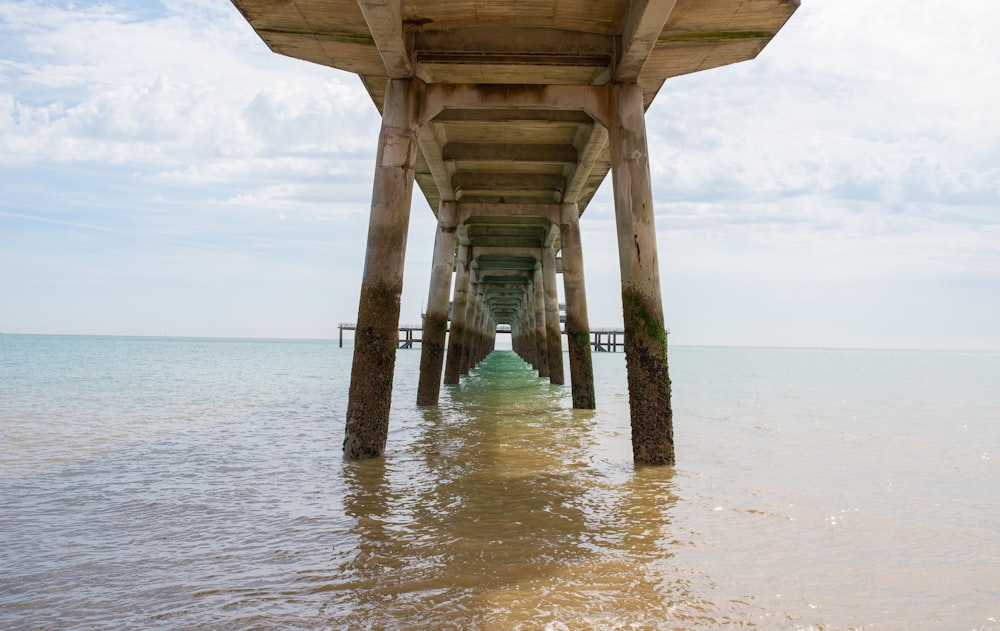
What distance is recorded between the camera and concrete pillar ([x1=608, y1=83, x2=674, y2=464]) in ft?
24.1

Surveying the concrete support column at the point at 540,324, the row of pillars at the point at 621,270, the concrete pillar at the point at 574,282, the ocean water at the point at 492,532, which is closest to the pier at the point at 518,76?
the row of pillars at the point at 621,270

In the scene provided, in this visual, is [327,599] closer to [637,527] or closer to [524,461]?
[637,527]

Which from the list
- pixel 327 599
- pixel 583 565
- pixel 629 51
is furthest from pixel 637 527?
pixel 629 51

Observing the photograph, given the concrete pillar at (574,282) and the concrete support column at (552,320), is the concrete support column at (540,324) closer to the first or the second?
the concrete support column at (552,320)

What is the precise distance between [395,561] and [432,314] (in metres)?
11.7

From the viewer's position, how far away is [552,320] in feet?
66.4

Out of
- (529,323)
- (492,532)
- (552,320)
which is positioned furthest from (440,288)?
(529,323)

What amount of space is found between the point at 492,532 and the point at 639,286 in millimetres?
3786

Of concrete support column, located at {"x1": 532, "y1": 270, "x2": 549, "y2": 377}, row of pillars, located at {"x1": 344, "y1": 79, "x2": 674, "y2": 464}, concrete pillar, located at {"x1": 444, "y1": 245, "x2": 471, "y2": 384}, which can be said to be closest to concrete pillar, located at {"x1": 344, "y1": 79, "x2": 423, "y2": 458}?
row of pillars, located at {"x1": 344, "y1": 79, "x2": 674, "y2": 464}

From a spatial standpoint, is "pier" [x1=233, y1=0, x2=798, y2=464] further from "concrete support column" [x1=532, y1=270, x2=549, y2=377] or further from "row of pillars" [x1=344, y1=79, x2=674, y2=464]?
"concrete support column" [x1=532, y1=270, x2=549, y2=377]

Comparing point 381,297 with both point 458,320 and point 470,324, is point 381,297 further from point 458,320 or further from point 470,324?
point 470,324

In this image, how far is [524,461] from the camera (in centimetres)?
750

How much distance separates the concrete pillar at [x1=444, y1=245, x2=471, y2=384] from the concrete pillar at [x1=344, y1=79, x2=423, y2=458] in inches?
439

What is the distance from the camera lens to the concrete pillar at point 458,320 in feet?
63.4
